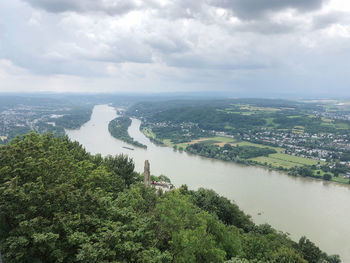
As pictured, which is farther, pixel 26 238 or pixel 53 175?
pixel 53 175

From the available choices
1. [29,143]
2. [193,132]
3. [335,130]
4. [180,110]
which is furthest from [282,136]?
[29,143]

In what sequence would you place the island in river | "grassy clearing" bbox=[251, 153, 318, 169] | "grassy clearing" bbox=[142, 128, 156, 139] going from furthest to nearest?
"grassy clearing" bbox=[142, 128, 156, 139] → the island in river → "grassy clearing" bbox=[251, 153, 318, 169]

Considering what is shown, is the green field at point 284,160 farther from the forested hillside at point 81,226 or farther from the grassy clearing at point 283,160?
the forested hillside at point 81,226

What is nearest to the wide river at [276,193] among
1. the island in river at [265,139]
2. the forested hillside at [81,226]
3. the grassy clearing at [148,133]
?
the island in river at [265,139]

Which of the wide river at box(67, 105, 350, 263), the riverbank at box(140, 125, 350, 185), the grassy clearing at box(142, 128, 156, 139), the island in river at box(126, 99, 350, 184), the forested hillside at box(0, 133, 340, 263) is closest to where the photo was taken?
the forested hillside at box(0, 133, 340, 263)

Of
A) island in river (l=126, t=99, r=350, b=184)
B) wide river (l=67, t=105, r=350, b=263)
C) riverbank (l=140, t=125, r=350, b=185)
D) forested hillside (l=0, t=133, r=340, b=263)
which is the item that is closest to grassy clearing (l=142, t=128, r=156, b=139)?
island in river (l=126, t=99, r=350, b=184)

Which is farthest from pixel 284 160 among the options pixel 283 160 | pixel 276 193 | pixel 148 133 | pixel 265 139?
pixel 148 133

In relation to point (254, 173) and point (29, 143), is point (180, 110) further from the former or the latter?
point (29, 143)

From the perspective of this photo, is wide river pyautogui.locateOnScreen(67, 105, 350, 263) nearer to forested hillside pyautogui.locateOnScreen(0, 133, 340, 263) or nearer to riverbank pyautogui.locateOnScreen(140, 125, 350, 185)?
riverbank pyautogui.locateOnScreen(140, 125, 350, 185)
